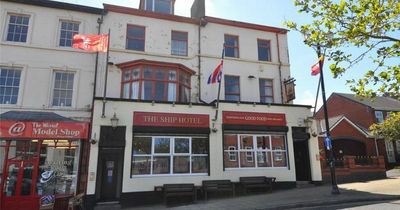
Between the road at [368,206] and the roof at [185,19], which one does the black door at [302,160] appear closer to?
the road at [368,206]

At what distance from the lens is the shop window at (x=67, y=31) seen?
17.0 meters

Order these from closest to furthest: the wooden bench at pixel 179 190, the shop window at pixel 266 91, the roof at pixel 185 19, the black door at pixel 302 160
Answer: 1. the wooden bench at pixel 179 190
2. the black door at pixel 302 160
3. the roof at pixel 185 19
4. the shop window at pixel 266 91

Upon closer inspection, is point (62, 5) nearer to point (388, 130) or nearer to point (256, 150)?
point (256, 150)

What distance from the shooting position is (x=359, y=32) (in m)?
8.80

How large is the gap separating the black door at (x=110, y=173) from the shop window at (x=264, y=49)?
12.1m

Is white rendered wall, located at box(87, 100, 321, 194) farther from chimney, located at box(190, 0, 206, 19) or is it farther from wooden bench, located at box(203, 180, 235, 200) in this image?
chimney, located at box(190, 0, 206, 19)

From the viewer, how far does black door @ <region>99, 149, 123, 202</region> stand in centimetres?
1388

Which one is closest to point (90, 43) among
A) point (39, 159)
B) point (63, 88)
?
point (63, 88)

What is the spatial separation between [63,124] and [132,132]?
3.25 meters

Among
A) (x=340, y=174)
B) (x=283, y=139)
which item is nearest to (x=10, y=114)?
(x=283, y=139)

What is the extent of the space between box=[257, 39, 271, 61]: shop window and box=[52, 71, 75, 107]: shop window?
1246 centimetres

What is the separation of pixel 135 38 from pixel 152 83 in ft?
11.9

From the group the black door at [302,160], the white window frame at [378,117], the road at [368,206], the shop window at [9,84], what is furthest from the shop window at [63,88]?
the white window frame at [378,117]

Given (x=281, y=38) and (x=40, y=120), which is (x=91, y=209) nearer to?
(x=40, y=120)
